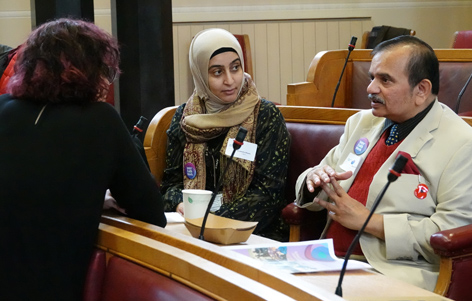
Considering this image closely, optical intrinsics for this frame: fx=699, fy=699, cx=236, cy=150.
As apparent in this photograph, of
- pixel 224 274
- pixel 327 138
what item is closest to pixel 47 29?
pixel 224 274

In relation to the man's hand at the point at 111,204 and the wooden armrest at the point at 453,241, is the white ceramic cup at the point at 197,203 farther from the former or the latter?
the wooden armrest at the point at 453,241

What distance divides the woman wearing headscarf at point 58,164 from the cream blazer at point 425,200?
2.67 ft

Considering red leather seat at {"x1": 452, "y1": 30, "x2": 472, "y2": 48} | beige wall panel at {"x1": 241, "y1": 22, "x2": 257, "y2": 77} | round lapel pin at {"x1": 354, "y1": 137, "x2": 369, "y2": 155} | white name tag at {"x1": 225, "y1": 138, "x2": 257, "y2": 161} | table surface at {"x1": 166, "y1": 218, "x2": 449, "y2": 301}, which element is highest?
beige wall panel at {"x1": 241, "y1": 22, "x2": 257, "y2": 77}

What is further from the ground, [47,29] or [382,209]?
[47,29]

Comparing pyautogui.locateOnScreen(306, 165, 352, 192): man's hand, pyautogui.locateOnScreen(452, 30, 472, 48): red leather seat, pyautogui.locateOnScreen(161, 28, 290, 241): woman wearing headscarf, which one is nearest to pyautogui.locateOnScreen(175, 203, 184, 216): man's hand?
pyautogui.locateOnScreen(161, 28, 290, 241): woman wearing headscarf

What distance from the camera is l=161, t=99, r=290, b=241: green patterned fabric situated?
267 centimetres

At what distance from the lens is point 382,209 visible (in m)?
2.21

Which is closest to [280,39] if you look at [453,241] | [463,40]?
[463,40]

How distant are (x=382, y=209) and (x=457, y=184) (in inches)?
9.7

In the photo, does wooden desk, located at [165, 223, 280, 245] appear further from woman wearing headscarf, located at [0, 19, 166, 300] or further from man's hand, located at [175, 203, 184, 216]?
woman wearing headscarf, located at [0, 19, 166, 300]

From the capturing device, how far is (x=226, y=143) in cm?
278

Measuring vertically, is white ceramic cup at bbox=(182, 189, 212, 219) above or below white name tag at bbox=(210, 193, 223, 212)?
above

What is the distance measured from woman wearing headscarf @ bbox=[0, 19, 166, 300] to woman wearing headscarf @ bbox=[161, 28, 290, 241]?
0.94m

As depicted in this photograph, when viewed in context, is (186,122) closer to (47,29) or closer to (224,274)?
(47,29)
